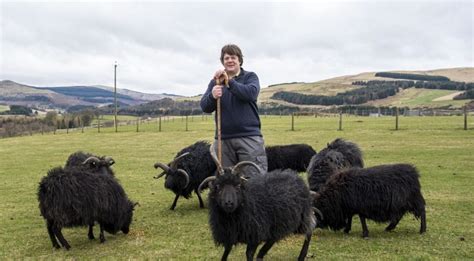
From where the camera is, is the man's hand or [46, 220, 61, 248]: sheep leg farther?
[46, 220, 61, 248]: sheep leg

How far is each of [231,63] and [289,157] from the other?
796 cm

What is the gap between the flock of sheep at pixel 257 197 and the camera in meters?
6.58

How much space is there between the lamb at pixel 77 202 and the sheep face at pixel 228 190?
3009 millimetres

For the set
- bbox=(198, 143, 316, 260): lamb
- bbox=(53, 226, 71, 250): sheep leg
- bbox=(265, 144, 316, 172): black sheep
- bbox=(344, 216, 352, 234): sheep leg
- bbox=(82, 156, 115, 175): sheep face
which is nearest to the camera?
bbox=(198, 143, 316, 260): lamb

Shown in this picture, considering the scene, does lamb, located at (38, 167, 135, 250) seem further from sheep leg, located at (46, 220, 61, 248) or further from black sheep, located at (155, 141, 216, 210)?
black sheep, located at (155, 141, 216, 210)

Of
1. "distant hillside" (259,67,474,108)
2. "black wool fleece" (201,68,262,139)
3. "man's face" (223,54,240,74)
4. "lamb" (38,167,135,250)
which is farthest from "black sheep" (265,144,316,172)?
"distant hillside" (259,67,474,108)

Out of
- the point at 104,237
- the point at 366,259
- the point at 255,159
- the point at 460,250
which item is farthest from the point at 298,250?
the point at 104,237

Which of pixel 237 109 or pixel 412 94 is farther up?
pixel 412 94

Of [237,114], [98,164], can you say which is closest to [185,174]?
[98,164]

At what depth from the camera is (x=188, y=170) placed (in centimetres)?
1223

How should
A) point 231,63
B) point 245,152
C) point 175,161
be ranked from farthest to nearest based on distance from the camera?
point 175,161 < point 245,152 < point 231,63

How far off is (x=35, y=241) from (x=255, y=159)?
16.2 feet

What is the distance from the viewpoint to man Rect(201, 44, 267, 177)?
7172mm

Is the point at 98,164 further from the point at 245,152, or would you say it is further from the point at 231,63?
the point at 231,63
